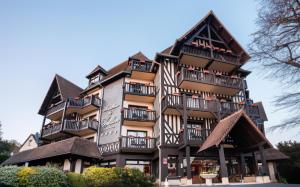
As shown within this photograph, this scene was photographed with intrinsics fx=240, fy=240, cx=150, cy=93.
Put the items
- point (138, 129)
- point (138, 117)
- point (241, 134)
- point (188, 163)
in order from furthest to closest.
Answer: point (138, 129)
point (138, 117)
point (188, 163)
point (241, 134)

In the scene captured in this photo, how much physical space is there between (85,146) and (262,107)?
2002 cm

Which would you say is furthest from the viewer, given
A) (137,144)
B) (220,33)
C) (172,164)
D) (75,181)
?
(220,33)

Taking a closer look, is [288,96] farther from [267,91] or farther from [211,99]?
[211,99]

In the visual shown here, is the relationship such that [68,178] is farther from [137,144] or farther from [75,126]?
[75,126]

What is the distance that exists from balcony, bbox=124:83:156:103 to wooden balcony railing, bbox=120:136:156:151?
364 cm

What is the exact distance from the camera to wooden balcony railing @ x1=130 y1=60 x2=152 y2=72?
2093 cm

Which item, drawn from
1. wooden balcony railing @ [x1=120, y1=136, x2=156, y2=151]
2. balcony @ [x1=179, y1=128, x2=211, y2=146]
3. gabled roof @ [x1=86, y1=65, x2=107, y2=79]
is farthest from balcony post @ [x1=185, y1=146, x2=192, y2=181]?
gabled roof @ [x1=86, y1=65, x2=107, y2=79]

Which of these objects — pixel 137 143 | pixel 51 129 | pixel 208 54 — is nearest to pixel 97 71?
pixel 51 129

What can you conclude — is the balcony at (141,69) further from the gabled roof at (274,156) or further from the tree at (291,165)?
the tree at (291,165)

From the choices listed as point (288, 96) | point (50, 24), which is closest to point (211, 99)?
point (288, 96)

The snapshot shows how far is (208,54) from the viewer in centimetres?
2036

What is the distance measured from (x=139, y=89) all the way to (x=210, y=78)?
A: 5971mm

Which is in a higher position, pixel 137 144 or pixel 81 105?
pixel 81 105

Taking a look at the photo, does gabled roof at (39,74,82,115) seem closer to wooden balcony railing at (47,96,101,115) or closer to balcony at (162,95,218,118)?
wooden balcony railing at (47,96,101,115)
